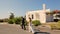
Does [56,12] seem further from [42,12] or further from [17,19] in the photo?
[17,19]

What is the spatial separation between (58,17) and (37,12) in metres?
6.42

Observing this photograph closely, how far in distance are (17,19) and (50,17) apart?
495 inches

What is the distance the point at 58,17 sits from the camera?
47875 millimetres

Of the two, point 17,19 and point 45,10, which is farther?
point 45,10

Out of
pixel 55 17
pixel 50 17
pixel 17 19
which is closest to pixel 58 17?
pixel 55 17

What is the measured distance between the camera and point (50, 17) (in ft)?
144

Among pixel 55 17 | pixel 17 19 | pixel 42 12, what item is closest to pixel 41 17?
pixel 42 12

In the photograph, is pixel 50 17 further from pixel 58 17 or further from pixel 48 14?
pixel 58 17

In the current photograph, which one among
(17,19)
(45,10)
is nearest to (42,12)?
(45,10)

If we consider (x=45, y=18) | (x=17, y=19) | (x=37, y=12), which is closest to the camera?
(x=17, y=19)

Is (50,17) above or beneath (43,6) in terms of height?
beneath

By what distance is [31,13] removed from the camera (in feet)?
152

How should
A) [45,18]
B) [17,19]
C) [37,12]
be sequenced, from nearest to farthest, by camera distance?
[17,19], [45,18], [37,12]

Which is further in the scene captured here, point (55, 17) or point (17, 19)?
point (55, 17)
